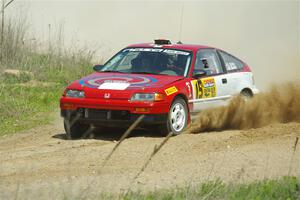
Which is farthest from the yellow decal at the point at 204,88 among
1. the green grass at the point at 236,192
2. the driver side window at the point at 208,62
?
the green grass at the point at 236,192

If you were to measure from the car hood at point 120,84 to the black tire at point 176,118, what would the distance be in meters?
0.36

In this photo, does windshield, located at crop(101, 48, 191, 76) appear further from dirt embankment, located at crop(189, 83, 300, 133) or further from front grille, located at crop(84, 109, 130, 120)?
front grille, located at crop(84, 109, 130, 120)

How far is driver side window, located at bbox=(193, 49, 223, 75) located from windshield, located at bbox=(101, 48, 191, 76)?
0.69 ft

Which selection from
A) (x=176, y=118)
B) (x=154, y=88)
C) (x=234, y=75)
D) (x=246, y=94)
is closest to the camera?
(x=154, y=88)

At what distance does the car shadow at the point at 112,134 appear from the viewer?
12561 mm

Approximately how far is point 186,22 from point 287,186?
22.2 m

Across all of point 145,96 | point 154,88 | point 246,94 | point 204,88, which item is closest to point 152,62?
point 204,88

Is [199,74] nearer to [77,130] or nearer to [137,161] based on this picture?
[77,130]

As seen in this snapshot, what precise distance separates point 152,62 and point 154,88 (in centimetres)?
116

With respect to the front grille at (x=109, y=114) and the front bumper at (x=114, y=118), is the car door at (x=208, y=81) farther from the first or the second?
the front grille at (x=109, y=114)

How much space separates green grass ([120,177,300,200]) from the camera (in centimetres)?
734

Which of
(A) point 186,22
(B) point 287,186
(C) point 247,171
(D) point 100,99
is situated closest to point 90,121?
(D) point 100,99

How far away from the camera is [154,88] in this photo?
12.2m

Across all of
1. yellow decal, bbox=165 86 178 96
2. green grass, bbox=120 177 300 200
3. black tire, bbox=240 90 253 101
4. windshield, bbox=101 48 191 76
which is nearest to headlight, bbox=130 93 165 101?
yellow decal, bbox=165 86 178 96
